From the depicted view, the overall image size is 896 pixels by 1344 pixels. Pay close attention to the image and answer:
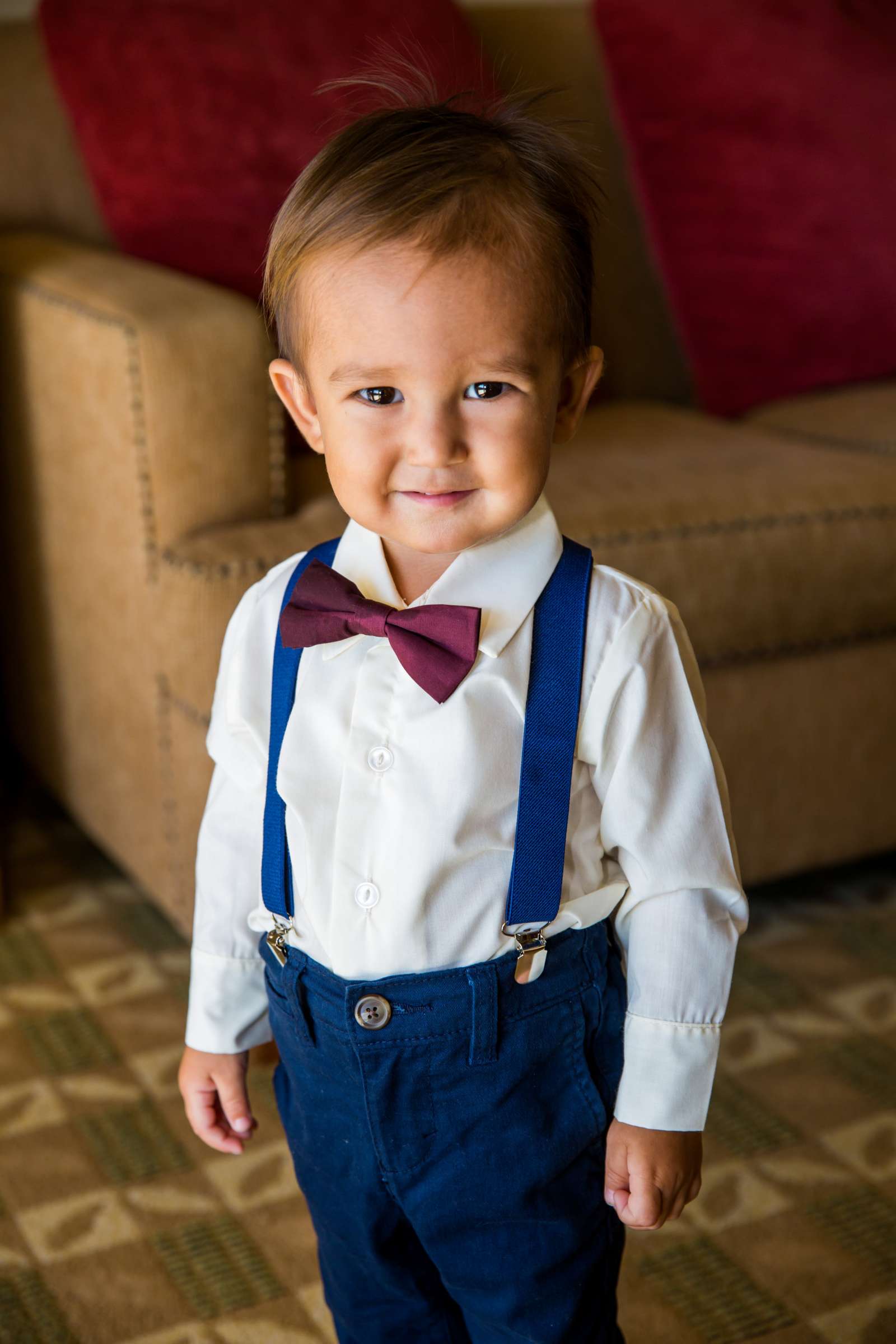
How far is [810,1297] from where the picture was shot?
107 cm

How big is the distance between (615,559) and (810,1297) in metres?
0.68

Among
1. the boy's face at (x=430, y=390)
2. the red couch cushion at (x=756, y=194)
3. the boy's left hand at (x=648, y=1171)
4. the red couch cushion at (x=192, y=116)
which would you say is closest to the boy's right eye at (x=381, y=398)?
the boy's face at (x=430, y=390)

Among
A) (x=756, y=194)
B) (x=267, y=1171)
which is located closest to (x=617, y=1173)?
(x=267, y=1171)

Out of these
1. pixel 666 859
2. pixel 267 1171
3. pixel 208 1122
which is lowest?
pixel 267 1171

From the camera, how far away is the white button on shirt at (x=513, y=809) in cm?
74

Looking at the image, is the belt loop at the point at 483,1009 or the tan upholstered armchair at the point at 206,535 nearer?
the belt loop at the point at 483,1009

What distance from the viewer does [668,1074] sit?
0.76 metres

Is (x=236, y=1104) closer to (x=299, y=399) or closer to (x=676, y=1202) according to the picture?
(x=676, y=1202)

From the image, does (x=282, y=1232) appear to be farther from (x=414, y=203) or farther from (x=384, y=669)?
(x=414, y=203)

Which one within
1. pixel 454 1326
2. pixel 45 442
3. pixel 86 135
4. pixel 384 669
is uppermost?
pixel 86 135

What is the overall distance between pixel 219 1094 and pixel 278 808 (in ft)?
0.72

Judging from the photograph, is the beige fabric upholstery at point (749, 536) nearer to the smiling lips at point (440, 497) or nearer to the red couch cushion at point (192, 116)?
the red couch cushion at point (192, 116)

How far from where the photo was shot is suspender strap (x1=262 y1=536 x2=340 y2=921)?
80 cm

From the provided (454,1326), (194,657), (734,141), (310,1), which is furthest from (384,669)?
(734,141)
